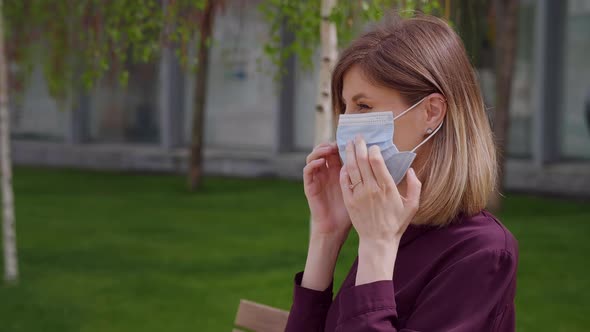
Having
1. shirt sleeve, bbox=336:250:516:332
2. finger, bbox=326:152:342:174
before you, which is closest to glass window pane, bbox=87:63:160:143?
finger, bbox=326:152:342:174

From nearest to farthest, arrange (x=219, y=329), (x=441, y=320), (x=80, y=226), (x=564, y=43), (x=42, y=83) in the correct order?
(x=441, y=320) → (x=219, y=329) → (x=80, y=226) → (x=564, y=43) → (x=42, y=83)

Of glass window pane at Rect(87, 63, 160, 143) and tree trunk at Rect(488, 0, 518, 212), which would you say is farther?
glass window pane at Rect(87, 63, 160, 143)

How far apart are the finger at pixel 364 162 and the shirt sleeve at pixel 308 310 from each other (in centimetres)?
46

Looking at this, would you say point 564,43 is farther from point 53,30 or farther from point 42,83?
point 42,83

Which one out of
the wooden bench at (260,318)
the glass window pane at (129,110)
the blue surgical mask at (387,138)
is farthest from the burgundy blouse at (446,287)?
the glass window pane at (129,110)

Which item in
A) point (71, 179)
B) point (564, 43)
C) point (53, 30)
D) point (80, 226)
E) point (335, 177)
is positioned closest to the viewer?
point (335, 177)

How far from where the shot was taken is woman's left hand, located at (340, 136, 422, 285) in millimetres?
1841

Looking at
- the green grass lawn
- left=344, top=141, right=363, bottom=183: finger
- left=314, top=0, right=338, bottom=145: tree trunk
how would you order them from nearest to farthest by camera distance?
1. left=344, top=141, right=363, bottom=183: finger
2. left=314, top=0, right=338, bottom=145: tree trunk
3. the green grass lawn

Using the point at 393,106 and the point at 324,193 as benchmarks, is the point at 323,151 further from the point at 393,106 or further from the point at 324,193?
the point at 393,106

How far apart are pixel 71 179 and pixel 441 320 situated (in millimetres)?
13602

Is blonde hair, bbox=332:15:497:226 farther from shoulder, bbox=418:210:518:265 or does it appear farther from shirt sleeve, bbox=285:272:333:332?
shirt sleeve, bbox=285:272:333:332

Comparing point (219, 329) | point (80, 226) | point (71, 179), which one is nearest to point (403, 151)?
point (219, 329)

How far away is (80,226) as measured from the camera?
31.7ft

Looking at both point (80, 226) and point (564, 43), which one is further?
point (564, 43)
